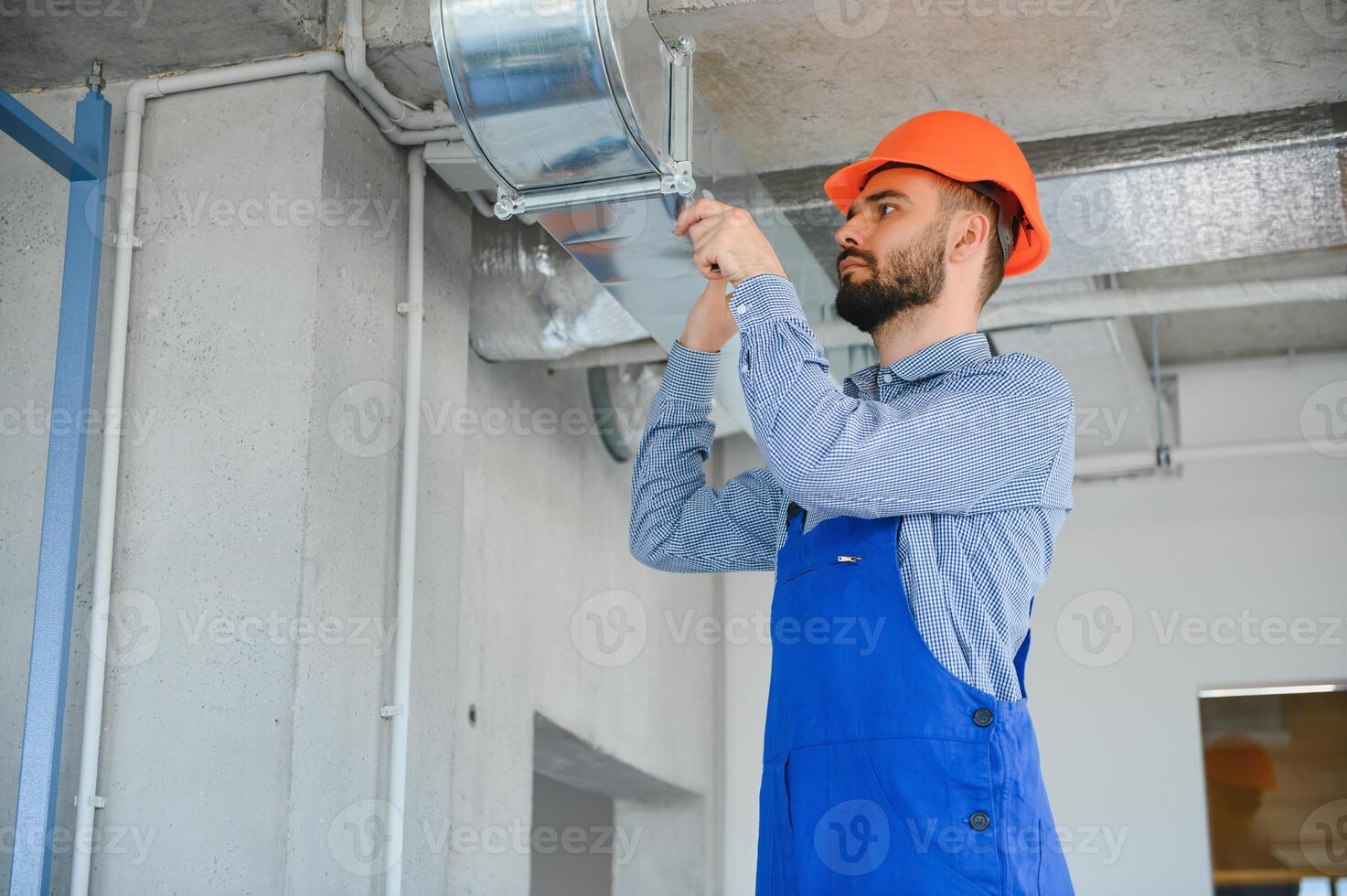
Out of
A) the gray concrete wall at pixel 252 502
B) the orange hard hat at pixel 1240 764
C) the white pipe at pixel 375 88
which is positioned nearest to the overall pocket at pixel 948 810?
the gray concrete wall at pixel 252 502

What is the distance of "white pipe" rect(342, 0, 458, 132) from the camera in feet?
9.11

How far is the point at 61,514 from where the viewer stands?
8.16 ft

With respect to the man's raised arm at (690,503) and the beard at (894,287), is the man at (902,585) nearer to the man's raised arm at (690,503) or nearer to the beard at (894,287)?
the beard at (894,287)

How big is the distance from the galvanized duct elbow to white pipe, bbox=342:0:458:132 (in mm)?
674

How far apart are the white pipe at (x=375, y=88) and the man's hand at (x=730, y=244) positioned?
1.24m

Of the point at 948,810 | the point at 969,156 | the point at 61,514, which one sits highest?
the point at 969,156

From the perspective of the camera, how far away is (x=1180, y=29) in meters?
2.77

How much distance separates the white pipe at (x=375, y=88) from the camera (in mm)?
2775

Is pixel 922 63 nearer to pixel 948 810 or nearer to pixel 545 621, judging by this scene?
pixel 948 810

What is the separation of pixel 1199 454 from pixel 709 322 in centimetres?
418

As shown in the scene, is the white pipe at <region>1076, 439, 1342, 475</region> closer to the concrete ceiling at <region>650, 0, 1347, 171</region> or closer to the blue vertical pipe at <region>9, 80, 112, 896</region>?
the concrete ceiling at <region>650, 0, 1347, 171</region>

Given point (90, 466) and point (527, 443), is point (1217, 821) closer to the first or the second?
point (527, 443)

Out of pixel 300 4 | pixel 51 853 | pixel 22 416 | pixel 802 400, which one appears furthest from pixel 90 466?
pixel 802 400

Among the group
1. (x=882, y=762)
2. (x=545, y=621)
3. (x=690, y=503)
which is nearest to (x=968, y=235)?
(x=690, y=503)
